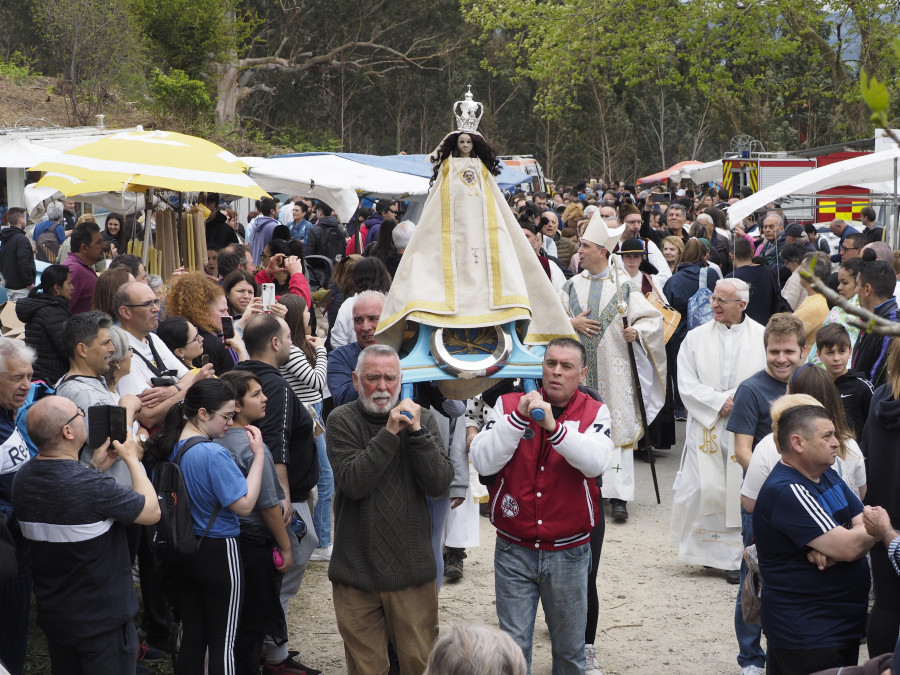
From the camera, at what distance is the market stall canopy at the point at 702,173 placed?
31.6m

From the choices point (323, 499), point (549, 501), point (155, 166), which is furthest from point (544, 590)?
point (155, 166)

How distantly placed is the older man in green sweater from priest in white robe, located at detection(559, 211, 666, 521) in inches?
127

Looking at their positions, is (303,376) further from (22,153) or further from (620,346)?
(22,153)

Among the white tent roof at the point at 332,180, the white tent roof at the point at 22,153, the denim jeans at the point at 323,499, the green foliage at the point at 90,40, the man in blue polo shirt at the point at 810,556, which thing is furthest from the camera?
the green foliage at the point at 90,40

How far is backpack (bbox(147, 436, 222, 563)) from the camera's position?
4156mm

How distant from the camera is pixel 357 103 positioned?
50.4 metres

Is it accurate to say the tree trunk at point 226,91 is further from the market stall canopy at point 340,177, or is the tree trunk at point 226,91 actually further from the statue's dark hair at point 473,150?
the statue's dark hair at point 473,150

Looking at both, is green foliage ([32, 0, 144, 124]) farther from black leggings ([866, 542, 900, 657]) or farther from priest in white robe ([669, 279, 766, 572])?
black leggings ([866, 542, 900, 657])

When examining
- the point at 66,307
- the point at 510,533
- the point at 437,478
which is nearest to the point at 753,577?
the point at 510,533

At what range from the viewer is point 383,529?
13.6 feet

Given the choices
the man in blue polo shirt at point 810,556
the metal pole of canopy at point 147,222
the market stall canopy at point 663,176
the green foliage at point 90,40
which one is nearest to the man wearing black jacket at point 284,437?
the man in blue polo shirt at point 810,556

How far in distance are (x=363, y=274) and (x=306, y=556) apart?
2208 mm

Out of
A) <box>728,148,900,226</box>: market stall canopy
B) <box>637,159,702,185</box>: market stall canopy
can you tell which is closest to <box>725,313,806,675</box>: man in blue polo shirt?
<box>728,148,900,226</box>: market stall canopy

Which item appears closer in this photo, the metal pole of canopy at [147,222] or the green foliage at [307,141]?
the metal pole of canopy at [147,222]
